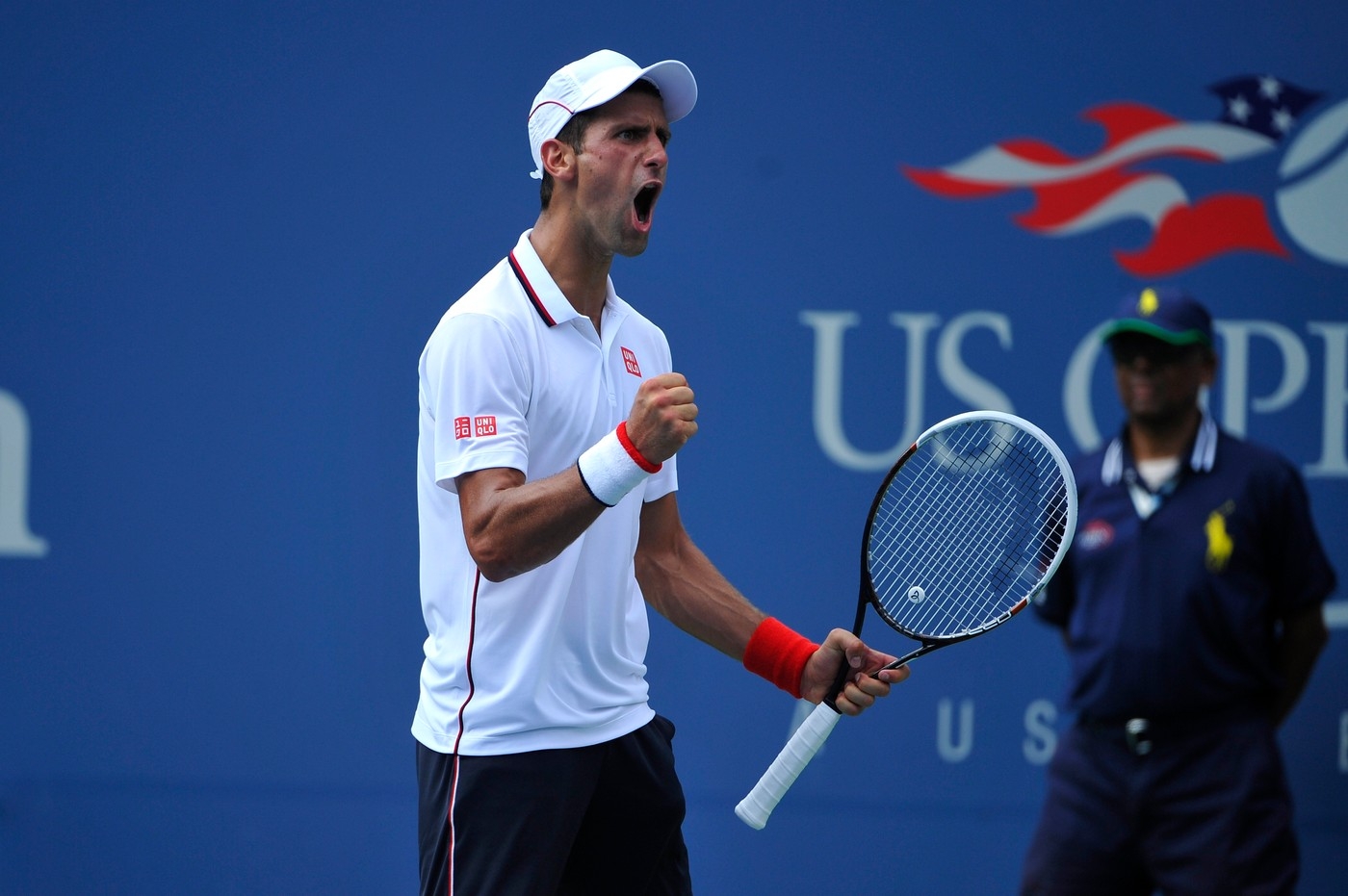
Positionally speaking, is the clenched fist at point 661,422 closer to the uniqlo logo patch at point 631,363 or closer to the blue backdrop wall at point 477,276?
Result: the uniqlo logo patch at point 631,363

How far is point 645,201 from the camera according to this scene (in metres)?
2.41

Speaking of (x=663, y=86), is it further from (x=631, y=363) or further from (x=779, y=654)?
(x=779, y=654)

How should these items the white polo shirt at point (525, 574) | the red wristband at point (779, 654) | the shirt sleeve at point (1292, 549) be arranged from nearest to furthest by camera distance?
the white polo shirt at point (525, 574) < the red wristband at point (779, 654) < the shirt sleeve at point (1292, 549)

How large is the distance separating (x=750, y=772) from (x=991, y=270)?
1.43 meters

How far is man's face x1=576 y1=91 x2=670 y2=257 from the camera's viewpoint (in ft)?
7.74

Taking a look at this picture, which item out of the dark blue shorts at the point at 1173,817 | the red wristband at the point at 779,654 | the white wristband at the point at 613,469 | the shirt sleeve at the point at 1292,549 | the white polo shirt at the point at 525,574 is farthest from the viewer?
the shirt sleeve at the point at 1292,549

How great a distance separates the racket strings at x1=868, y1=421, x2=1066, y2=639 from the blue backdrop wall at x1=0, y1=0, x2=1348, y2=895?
75cm

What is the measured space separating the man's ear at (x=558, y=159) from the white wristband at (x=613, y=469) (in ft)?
1.84

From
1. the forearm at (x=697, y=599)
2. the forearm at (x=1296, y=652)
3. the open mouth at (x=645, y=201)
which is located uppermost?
the open mouth at (x=645, y=201)

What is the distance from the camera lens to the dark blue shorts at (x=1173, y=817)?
9.68 ft

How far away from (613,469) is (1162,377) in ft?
5.33

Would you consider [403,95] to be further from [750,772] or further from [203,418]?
[750,772]

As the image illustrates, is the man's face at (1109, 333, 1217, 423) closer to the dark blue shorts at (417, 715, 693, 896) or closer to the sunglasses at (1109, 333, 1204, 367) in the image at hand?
the sunglasses at (1109, 333, 1204, 367)

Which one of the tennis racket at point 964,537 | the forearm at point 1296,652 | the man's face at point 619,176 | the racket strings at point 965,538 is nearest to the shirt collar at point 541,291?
the man's face at point 619,176
